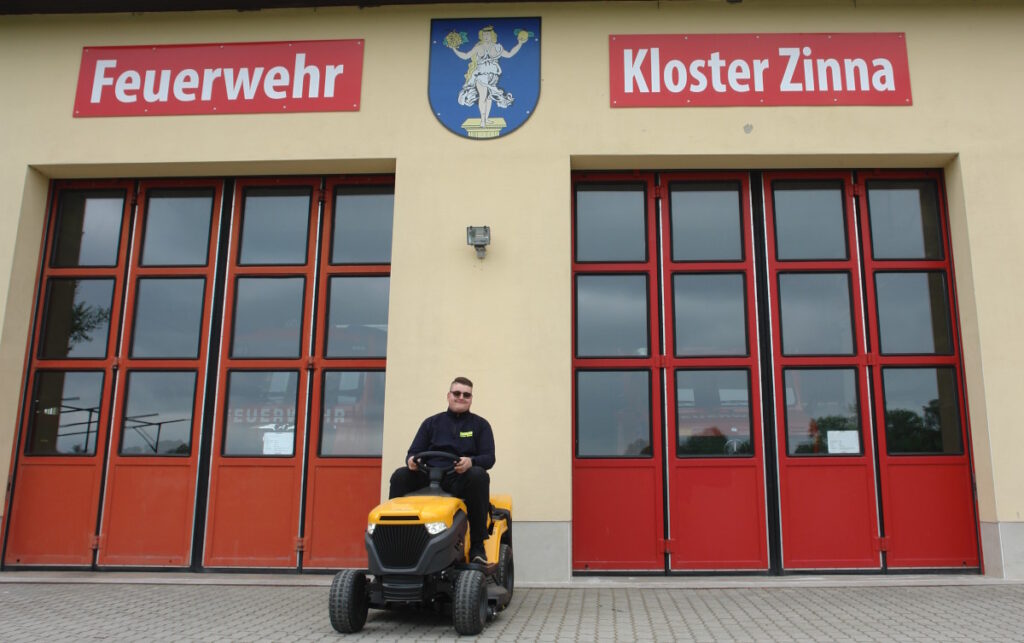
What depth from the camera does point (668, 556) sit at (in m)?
7.61

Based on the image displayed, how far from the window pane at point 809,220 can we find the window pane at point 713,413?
1.50 meters

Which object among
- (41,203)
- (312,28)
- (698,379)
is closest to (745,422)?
(698,379)

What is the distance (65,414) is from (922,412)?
29.6 ft

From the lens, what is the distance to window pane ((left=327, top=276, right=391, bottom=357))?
8.20m

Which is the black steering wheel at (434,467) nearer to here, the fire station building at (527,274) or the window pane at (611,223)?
the fire station building at (527,274)

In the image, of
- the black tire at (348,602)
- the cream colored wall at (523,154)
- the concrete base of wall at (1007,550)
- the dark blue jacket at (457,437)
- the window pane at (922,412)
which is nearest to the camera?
the black tire at (348,602)

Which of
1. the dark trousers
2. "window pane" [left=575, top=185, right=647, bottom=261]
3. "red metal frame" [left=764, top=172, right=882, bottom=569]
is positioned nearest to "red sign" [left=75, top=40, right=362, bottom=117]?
"window pane" [left=575, top=185, right=647, bottom=261]

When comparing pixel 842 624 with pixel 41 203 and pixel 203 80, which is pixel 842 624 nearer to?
pixel 203 80

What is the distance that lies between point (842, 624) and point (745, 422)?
273 centimetres

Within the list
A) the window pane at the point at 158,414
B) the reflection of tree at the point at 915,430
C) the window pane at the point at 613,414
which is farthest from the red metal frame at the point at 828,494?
the window pane at the point at 158,414

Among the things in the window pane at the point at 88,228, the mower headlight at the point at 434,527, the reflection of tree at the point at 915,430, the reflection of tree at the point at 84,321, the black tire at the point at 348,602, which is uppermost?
the window pane at the point at 88,228

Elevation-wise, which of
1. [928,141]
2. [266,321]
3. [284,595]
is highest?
[928,141]

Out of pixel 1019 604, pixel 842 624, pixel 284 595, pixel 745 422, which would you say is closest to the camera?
pixel 842 624

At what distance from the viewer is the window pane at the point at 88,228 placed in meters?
8.62
